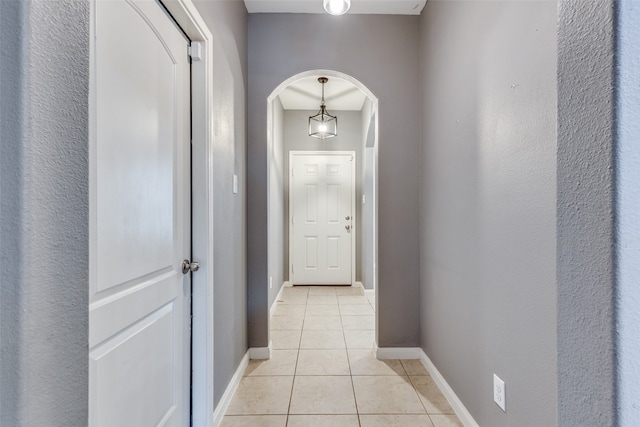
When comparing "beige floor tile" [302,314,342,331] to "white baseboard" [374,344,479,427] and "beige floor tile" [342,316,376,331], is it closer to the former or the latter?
"beige floor tile" [342,316,376,331]

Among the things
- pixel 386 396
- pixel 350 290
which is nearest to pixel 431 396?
pixel 386 396

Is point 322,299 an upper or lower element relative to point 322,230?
lower

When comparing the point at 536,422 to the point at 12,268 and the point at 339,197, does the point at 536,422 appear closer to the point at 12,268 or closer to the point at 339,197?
the point at 12,268

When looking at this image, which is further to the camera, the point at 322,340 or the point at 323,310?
the point at 323,310

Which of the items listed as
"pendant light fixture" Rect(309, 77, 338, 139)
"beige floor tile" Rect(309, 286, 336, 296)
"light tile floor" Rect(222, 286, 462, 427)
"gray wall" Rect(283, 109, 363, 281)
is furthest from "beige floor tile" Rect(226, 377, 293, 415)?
"gray wall" Rect(283, 109, 363, 281)

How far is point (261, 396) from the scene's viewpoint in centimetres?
189

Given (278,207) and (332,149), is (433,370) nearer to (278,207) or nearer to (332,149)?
(278,207)

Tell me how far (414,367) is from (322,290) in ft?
7.52

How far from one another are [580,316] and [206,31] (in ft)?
5.59

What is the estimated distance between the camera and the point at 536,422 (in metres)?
1.10

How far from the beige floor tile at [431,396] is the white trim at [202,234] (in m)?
1.20

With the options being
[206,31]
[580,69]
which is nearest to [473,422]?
[580,69]

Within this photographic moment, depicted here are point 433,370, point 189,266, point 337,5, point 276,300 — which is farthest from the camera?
point 276,300

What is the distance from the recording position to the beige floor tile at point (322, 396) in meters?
1.77
